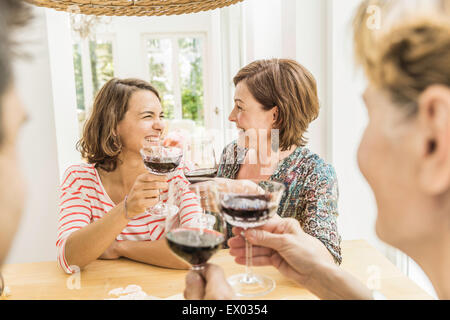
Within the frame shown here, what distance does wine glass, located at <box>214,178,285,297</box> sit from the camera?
26.2 inches

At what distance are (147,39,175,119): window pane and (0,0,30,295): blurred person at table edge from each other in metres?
7.46

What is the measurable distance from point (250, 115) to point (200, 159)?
35cm

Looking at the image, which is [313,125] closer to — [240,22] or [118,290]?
[118,290]

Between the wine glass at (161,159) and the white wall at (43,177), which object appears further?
the white wall at (43,177)

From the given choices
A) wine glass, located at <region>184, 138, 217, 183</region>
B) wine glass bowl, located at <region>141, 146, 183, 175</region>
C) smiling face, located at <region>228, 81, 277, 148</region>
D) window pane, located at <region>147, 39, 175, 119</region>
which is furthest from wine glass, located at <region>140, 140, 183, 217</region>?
window pane, located at <region>147, 39, 175, 119</region>

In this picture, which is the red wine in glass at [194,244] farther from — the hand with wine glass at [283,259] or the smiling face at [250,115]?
the smiling face at [250,115]

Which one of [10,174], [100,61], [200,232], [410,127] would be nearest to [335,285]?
[200,232]

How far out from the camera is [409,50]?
0.39 metres

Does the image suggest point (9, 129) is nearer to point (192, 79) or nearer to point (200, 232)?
point (200, 232)

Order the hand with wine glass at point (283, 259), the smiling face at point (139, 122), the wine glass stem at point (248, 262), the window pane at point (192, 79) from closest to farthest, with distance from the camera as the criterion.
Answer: the hand with wine glass at point (283, 259) → the wine glass stem at point (248, 262) → the smiling face at point (139, 122) → the window pane at point (192, 79)

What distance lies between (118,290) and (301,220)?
0.73 m

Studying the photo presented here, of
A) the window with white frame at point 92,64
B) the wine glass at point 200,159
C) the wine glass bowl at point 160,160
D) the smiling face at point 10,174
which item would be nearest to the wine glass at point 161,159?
the wine glass bowl at point 160,160

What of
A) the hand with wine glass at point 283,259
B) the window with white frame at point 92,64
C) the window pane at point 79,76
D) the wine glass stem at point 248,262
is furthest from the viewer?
the window with white frame at point 92,64

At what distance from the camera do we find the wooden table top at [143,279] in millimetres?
915
